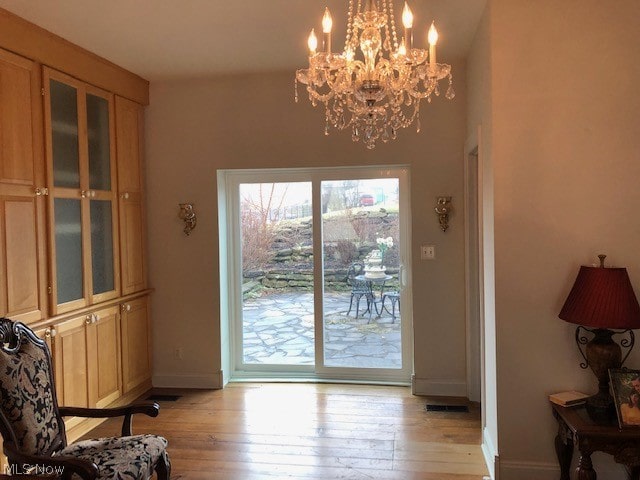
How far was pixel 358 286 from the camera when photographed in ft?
14.7

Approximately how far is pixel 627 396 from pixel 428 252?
77.6 inches

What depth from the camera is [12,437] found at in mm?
2117

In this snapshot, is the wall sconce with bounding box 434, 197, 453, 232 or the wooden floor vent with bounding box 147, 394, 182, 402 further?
the wooden floor vent with bounding box 147, 394, 182, 402

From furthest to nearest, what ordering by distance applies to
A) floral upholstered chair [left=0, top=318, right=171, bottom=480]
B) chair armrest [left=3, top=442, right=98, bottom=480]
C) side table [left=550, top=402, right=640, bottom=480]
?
side table [left=550, top=402, right=640, bottom=480]
floral upholstered chair [left=0, top=318, right=171, bottom=480]
chair armrest [left=3, top=442, right=98, bottom=480]

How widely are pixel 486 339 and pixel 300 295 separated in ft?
6.34

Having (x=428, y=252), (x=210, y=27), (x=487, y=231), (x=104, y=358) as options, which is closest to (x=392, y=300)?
(x=428, y=252)

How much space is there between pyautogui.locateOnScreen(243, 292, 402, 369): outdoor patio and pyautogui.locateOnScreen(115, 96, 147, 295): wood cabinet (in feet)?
3.39

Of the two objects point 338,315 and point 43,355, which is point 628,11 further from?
point 43,355

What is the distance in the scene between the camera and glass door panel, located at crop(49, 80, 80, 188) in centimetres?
334

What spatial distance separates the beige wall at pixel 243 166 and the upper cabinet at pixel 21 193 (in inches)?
52.8

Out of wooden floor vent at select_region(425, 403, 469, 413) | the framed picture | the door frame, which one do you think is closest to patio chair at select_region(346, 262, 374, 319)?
the door frame

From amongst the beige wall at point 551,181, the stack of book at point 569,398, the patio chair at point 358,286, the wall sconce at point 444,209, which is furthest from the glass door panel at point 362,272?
the stack of book at point 569,398

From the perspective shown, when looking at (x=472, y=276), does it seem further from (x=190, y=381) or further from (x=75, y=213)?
(x=75, y=213)
